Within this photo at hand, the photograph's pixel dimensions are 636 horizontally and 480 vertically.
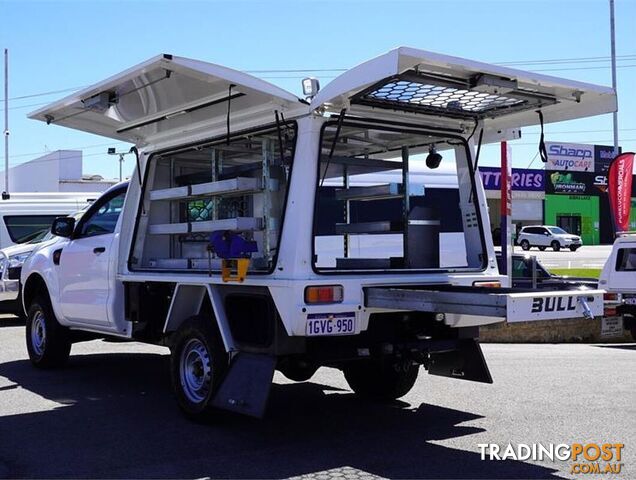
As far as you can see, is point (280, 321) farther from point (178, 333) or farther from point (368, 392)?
point (368, 392)

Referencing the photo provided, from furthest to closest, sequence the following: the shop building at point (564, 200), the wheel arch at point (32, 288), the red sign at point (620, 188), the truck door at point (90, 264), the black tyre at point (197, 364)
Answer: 1. the shop building at point (564, 200)
2. the red sign at point (620, 188)
3. the wheel arch at point (32, 288)
4. the truck door at point (90, 264)
5. the black tyre at point (197, 364)

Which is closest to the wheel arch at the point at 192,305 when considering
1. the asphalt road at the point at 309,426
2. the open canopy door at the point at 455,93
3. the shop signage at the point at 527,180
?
the asphalt road at the point at 309,426

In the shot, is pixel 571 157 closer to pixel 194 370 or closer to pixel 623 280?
pixel 623 280

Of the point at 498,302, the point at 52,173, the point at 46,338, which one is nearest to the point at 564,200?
the point at 52,173

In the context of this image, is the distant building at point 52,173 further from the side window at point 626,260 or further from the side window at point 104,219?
the side window at point 104,219

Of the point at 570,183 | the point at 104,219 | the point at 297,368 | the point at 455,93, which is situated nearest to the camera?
the point at 455,93

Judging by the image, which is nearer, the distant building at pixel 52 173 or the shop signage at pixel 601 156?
the distant building at pixel 52 173

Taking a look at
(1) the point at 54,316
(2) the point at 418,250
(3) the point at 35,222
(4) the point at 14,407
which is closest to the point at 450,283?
(2) the point at 418,250

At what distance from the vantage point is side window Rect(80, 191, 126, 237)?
8.29m

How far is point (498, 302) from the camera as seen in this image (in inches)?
195

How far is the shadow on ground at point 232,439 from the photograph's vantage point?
5.37m

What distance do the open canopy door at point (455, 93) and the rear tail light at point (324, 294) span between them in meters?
1.32

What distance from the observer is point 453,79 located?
5.62m

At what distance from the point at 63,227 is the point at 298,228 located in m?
3.85
